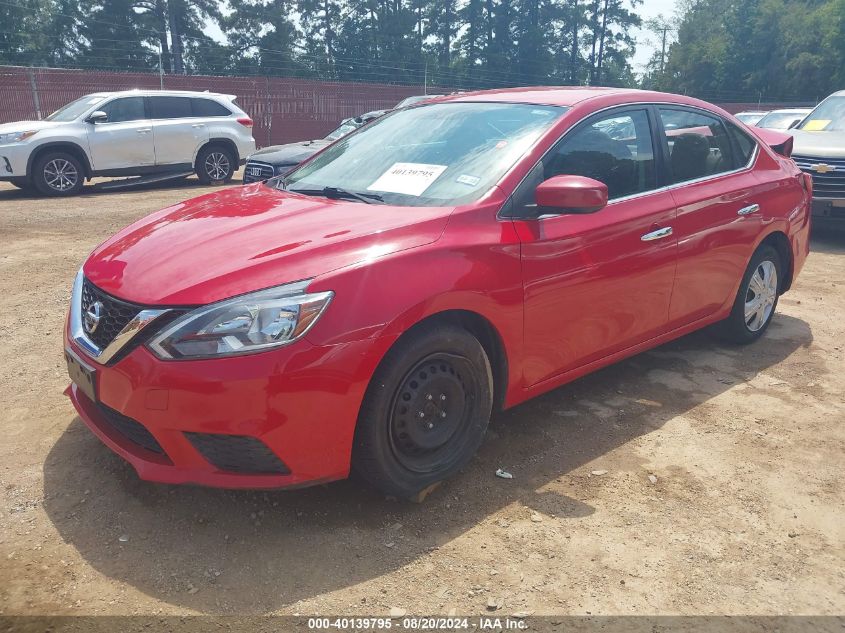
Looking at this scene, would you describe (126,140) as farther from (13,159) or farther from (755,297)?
(755,297)

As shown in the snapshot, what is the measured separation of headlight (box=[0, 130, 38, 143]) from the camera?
420 inches

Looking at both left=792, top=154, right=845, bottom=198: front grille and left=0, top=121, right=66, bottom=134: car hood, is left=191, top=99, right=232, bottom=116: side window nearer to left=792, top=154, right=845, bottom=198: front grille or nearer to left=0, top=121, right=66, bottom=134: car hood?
left=0, top=121, right=66, bottom=134: car hood

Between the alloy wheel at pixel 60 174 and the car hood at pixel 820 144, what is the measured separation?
10251 millimetres

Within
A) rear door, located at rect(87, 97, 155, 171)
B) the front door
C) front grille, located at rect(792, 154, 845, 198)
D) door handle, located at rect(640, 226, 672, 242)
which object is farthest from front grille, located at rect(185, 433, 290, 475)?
rear door, located at rect(87, 97, 155, 171)

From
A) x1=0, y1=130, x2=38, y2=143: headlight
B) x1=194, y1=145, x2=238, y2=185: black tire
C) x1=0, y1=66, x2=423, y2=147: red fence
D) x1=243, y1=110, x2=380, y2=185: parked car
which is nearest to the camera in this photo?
x1=243, y1=110, x2=380, y2=185: parked car

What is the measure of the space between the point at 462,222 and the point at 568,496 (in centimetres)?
126

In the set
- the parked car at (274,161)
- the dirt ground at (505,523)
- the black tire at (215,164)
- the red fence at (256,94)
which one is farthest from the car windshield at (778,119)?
the red fence at (256,94)

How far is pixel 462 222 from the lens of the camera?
10.0 feet

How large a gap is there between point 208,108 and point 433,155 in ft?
35.6

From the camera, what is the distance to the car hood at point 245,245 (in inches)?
104

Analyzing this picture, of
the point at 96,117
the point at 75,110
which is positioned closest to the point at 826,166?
the point at 96,117

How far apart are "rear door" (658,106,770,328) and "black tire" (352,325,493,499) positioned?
161 centimetres

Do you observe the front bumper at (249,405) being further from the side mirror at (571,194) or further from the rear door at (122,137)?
the rear door at (122,137)

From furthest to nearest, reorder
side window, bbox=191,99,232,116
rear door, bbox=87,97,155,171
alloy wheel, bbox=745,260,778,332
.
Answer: side window, bbox=191,99,232,116 < rear door, bbox=87,97,155,171 < alloy wheel, bbox=745,260,778,332
